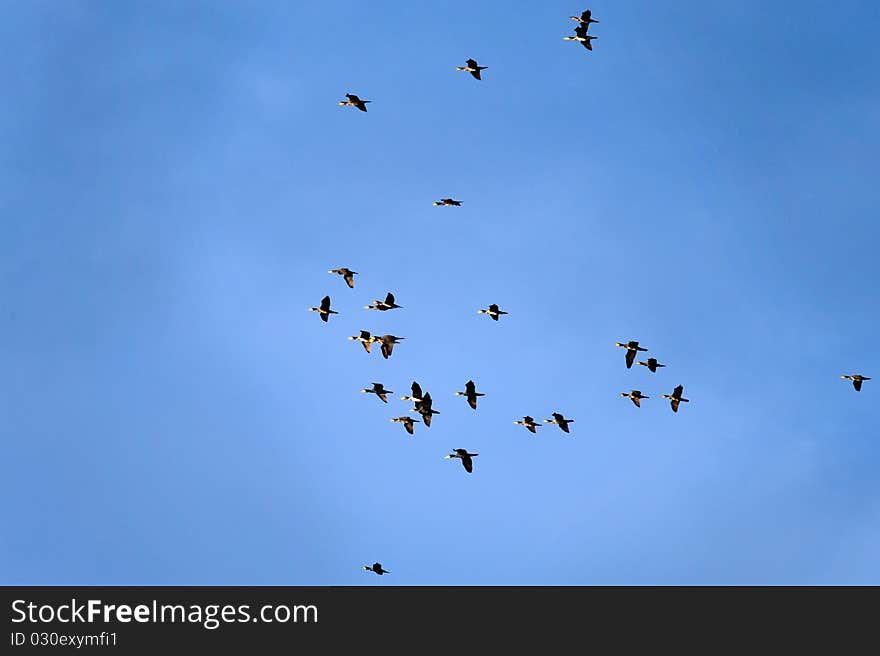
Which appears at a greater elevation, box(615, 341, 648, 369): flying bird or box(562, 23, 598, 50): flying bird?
box(562, 23, 598, 50): flying bird

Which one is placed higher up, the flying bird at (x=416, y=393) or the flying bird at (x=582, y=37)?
the flying bird at (x=582, y=37)

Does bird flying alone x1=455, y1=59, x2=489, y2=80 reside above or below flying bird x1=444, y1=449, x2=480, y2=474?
above

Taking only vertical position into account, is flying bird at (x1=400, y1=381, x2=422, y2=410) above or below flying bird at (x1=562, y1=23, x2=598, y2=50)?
below

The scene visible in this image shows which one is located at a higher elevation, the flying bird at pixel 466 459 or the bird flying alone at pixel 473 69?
the bird flying alone at pixel 473 69

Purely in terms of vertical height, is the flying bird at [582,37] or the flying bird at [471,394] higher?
the flying bird at [582,37]

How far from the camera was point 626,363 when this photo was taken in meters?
198

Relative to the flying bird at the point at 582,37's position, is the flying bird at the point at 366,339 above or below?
below

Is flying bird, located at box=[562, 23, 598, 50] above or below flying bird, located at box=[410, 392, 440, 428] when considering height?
above

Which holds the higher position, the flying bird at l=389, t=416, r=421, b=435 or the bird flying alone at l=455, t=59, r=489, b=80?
the bird flying alone at l=455, t=59, r=489, b=80
